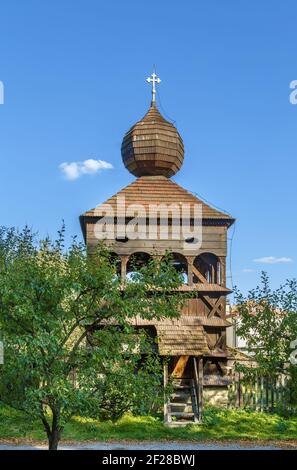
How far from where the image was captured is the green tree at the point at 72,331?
373 inches

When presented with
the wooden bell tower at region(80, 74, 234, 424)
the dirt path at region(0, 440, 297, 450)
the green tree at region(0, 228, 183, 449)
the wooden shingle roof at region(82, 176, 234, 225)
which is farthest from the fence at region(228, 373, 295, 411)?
the green tree at region(0, 228, 183, 449)

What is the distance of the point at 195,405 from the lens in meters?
21.3

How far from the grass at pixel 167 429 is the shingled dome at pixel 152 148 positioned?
9.92 meters

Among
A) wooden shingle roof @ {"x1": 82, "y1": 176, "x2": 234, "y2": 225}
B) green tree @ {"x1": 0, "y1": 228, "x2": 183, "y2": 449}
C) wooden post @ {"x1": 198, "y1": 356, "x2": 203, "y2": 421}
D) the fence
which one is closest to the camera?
green tree @ {"x1": 0, "y1": 228, "x2": 183, "y2": 449}

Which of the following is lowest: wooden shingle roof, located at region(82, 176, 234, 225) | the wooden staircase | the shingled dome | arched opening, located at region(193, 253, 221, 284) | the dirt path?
the dirt path

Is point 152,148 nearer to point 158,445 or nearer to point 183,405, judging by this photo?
point 183,405

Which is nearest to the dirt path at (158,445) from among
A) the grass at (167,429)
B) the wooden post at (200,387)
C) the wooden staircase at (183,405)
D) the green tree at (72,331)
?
the grass at (167,429)

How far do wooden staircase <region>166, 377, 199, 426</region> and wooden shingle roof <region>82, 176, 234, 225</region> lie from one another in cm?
615

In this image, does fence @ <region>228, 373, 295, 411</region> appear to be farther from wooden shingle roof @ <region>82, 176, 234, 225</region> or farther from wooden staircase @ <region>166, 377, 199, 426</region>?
wooden shingle roof @ <region>82, 176, 234, 225</region>

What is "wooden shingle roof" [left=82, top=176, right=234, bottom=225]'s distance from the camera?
24.4 m

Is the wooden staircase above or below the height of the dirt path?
above

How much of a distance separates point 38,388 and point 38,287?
58.4 inches

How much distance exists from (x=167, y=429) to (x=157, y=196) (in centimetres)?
916

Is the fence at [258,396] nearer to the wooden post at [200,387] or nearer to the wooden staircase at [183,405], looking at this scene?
the wooden staircase at [183,405]
